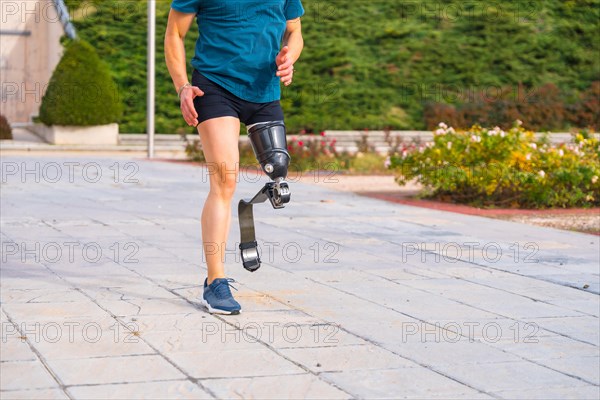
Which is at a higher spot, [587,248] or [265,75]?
[265,75]

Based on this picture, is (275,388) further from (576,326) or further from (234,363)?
(576,326)

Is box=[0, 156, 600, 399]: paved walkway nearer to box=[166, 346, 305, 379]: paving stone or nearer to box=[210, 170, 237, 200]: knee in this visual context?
box=[166, 346, 305, 379]: paving stone

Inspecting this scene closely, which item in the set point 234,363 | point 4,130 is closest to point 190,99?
point 234,363

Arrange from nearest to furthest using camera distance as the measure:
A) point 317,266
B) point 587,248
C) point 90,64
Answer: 1. point 317,266
2. point 587,248
3. point 90,64

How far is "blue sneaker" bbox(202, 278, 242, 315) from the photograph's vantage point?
18.1 ft

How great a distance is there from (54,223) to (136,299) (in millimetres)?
3748

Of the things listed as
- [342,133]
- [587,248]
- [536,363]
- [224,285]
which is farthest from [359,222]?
[342,133]

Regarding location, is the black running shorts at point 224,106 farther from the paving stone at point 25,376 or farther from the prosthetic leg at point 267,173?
the paving stone at point 25,376

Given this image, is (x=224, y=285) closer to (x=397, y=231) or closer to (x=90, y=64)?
(x=397, y=231)

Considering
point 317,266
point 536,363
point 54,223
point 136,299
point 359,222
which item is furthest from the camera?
point 359,222

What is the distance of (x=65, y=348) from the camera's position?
475cm

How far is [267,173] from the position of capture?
541 cm

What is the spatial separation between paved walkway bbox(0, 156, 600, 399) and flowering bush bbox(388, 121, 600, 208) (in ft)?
6.21

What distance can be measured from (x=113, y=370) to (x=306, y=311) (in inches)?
61.6
